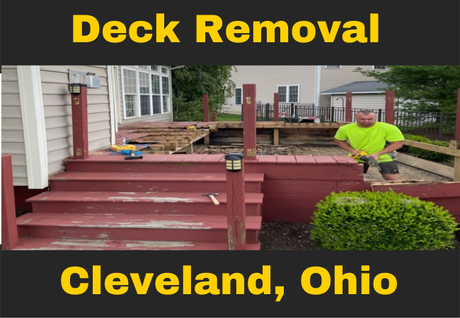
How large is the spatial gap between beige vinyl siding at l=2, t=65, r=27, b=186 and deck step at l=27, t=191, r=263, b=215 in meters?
0.46

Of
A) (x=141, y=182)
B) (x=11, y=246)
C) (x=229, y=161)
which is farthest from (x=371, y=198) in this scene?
(x=11, y=246)

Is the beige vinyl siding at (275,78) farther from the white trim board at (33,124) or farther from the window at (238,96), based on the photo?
the white trim board at (33,124)

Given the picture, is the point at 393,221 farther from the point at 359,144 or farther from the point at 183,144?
the point at 183,144

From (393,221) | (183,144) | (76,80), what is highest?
(76,80)

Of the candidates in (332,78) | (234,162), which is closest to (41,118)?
(234,162)

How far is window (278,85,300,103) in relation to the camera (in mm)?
27406

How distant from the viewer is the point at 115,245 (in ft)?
13.1

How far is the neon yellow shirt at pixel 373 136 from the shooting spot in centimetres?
525

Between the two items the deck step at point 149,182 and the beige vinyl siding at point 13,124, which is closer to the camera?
the beige vinyl siding at point 13,124

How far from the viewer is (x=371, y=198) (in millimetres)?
4109

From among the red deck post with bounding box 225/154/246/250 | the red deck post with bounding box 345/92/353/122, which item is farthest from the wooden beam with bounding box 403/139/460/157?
the red deck post with bounding box 225/154/246/250

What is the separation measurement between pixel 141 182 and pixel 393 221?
2898 millimetres

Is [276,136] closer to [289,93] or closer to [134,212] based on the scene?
[134,212]

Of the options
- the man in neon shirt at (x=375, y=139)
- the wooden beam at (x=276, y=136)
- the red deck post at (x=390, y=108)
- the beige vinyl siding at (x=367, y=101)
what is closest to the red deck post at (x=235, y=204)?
the man in neon shirt at (x=375, y=139)
